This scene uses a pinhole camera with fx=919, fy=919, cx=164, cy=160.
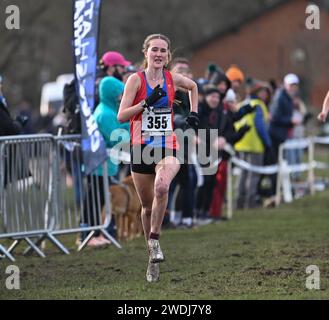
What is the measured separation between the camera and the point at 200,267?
883cm

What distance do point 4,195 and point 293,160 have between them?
30.0 feet

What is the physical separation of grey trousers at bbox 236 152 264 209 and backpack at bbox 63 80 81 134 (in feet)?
17.4

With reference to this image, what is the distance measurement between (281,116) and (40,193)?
713 centimetres

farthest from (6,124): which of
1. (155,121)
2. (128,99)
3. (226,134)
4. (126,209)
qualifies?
(226,134)

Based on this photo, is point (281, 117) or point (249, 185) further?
point (281, 117)

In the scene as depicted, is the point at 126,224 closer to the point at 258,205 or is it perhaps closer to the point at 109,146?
the point at 109,146

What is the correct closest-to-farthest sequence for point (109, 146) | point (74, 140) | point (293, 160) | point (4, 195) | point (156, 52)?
point (156, 52) → point (4, 195) → point (74, 140) → point (109, 146) → point (293, 160)

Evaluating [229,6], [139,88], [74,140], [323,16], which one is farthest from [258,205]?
[229,6]

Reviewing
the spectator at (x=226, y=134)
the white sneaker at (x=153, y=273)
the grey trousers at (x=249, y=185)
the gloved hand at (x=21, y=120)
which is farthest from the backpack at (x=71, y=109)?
the grey trousers at (x=249, y=185)

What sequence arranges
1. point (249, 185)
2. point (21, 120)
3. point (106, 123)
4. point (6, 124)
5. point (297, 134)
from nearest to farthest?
point (6, 124) → point (21, 120) → point (106, 123) → point (249, 185) → point (297, 134)

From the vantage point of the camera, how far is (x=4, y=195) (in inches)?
393

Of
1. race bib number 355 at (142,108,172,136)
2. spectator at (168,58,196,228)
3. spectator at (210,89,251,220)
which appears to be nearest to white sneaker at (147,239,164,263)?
race bib number 355 at (142,108,172,136)

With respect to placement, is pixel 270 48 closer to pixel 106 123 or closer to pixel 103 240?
pixel 106 123

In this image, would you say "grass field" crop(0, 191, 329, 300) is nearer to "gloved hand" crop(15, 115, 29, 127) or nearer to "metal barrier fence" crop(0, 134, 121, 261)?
"metal barrier fence" crop(0, 134, 121, 261)
